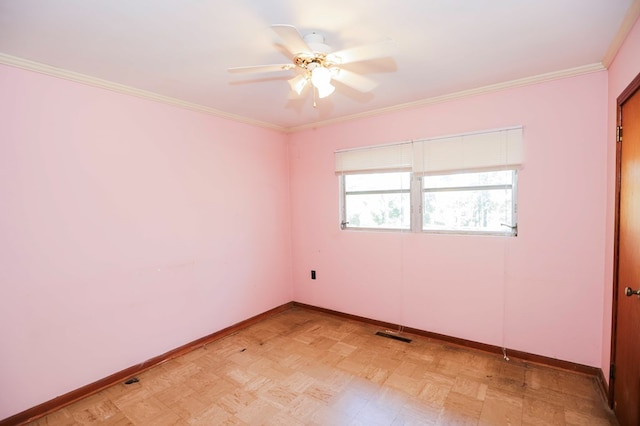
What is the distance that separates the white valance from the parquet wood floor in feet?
5.81

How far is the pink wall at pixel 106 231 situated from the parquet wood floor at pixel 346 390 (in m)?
0.36

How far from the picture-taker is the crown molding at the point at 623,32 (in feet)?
5.25

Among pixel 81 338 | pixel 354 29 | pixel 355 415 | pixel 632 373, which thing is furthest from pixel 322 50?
pixel 81 338

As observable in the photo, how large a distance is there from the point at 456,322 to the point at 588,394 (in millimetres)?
1029

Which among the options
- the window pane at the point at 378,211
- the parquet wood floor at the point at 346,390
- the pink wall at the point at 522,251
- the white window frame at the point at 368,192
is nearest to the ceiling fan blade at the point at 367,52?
the pink wall at the point at 522,251

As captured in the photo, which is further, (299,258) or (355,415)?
(299,258)

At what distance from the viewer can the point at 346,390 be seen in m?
2.35

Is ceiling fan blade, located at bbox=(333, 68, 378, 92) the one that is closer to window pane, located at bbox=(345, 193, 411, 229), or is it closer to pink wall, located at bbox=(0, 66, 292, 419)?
window pane, located at bbox=(345, 193, 411, 229)

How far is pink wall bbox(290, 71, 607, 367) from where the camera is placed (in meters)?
2.39

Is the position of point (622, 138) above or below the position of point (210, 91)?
below

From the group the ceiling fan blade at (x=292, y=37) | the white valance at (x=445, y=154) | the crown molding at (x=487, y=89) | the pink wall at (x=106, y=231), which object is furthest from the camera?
the white valance at (x=445, y=154)

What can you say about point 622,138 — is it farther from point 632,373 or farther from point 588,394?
point 588,394

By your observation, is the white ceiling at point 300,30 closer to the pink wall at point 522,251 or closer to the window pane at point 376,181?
the pink wall at point 522,251

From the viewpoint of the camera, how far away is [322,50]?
177 centimetres
